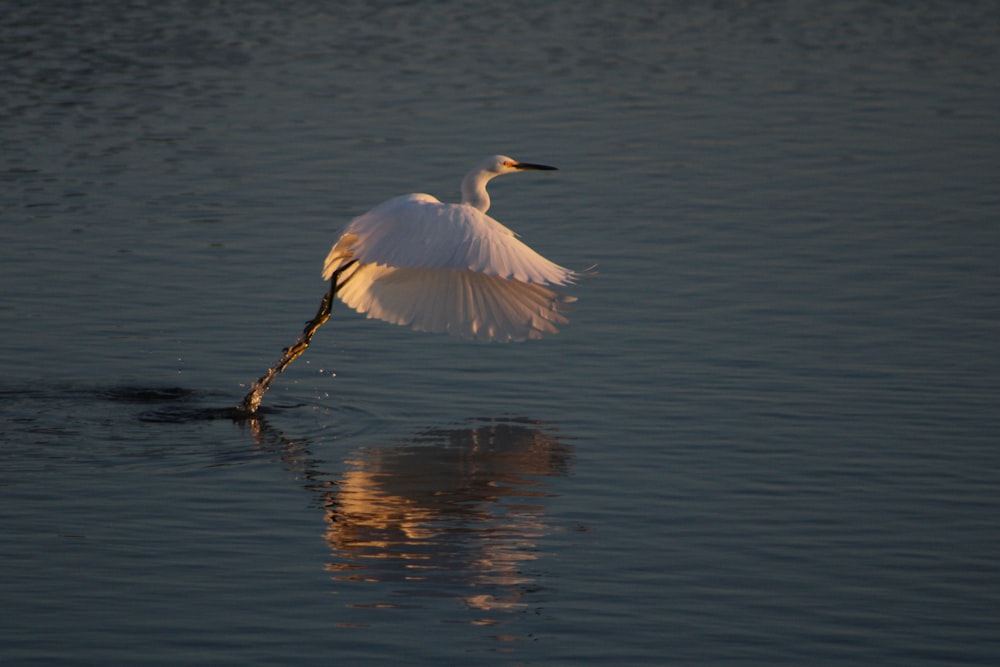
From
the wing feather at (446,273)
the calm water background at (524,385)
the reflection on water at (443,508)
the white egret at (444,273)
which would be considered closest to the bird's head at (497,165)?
the white egret at (444,273)

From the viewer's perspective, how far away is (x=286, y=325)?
11.1 m

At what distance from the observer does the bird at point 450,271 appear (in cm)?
852


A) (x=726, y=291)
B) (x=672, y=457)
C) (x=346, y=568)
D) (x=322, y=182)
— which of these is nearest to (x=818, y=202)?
(x=726, y=291)

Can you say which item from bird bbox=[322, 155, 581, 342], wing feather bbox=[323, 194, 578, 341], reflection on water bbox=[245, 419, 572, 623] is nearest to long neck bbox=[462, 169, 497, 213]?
bird bbox=[322, 155, 581, 342]

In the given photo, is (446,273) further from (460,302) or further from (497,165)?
(497,165)

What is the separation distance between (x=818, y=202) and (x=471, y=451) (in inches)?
246

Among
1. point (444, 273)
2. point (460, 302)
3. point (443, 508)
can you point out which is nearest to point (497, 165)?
point (444, 273)

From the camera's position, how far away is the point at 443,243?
8703 millimetres

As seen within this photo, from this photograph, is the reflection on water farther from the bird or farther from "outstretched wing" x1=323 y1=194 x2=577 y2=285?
"outstretched wing" x1=323 y1=194 x2=577 y2=285

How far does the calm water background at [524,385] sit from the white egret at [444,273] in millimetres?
536

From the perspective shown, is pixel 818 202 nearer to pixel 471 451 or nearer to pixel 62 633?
pixel 471 451

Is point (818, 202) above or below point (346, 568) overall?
above

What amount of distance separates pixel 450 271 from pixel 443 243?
759 mm

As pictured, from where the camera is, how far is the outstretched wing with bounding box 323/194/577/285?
8383mm
